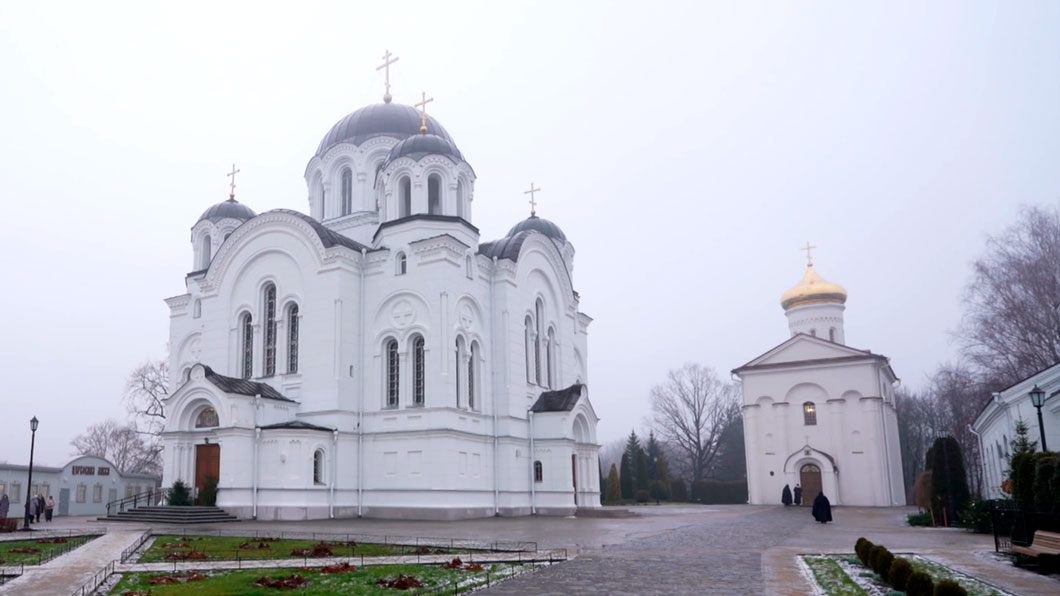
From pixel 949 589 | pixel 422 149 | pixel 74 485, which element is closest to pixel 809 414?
pixel 422 149

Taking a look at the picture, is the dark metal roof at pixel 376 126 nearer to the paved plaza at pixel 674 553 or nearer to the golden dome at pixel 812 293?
the paved plaza at pixel 674 553

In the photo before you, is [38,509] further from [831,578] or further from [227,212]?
[831,578]

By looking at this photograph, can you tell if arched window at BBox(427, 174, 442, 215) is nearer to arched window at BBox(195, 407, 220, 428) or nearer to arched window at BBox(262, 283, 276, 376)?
arched window at BBox(262, 283, 276, 376)

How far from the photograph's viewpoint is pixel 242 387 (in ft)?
92.5

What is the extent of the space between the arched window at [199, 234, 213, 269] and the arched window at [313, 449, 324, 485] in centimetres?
1174

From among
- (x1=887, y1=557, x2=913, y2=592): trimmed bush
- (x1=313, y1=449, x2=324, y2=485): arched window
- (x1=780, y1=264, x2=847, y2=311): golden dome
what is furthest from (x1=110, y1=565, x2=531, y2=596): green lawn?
(x1=780, y1=264, x2=847, y2=311): golden dome

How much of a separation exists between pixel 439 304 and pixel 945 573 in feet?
66.0

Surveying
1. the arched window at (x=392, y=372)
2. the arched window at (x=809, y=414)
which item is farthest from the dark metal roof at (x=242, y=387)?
the arched window at (x=809, y=414)

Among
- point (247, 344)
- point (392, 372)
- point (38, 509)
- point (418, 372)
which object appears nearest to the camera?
point (38, 509)

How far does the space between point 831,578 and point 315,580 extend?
6779 mm

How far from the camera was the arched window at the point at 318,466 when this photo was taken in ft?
93.4

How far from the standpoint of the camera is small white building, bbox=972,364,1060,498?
20.8 meters

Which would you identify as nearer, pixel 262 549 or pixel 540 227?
pixel 262 549

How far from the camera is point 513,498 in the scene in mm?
31203
